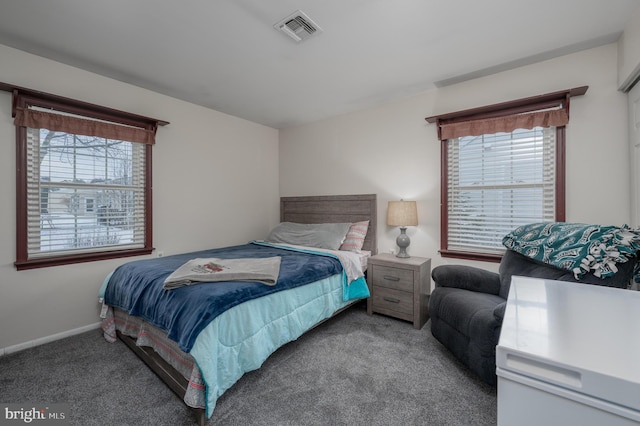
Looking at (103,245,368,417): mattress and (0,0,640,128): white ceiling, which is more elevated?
(0,0,640,128): white ceiling

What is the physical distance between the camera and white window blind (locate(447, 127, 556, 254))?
2.53 metres

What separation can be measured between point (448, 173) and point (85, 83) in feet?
12.3

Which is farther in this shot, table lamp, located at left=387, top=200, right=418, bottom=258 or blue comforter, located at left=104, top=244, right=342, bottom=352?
table lamp, located at left=387, top=200, right=418, bottom=258

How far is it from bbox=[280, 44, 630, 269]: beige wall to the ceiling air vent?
5.33 ft

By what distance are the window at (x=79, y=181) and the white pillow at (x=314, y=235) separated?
5.05 ft

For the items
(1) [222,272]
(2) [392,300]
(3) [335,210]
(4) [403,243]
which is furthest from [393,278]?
(1) [222,272]

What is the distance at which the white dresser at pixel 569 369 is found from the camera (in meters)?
0.53

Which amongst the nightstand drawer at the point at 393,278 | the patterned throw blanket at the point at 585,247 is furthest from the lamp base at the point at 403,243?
the patterned throw blanket at the point at 585,247

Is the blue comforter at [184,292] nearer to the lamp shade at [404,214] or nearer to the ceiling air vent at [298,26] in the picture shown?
the lamp shade at [404,214]

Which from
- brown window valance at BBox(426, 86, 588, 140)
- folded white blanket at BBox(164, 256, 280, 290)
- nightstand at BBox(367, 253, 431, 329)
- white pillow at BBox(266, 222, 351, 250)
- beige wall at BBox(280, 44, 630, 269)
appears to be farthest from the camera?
white pillow at BBox(266, 222, 351, 250)

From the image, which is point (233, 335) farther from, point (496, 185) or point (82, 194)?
point (496, 185)

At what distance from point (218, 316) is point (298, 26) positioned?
6.70 ft

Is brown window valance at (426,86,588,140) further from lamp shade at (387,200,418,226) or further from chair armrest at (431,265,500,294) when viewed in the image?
chair armrest at (431,265,500,294)

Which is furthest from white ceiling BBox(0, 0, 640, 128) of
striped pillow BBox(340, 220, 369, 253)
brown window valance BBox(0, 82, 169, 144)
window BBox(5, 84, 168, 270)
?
striped pillow BBox(340, 220, 369, 253)
